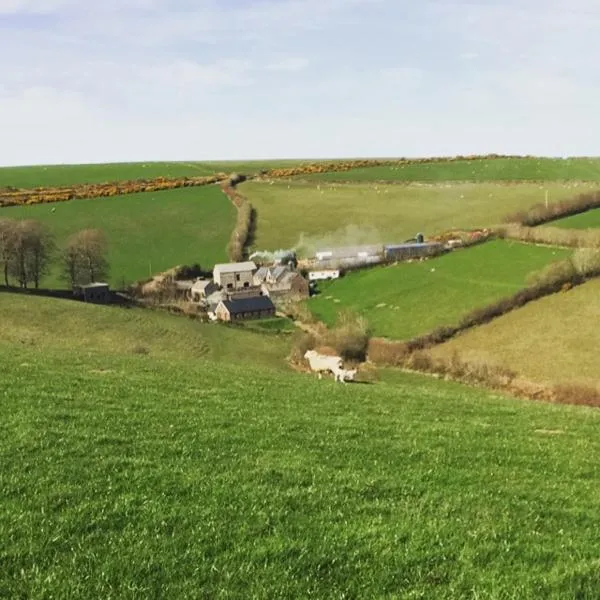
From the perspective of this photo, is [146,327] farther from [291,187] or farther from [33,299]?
[291,187]

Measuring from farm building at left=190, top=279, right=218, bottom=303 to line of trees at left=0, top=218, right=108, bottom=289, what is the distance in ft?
43.2

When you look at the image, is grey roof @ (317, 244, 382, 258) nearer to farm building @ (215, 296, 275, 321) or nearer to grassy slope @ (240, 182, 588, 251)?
grassy slope @ (240, 182, 588, 251)

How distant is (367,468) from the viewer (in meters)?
14.0

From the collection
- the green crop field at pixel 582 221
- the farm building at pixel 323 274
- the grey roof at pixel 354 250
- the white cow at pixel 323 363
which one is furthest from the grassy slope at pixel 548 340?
the grey roof at pixel 354 250

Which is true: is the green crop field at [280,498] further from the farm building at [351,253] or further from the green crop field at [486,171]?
the green crop field at [486,171]

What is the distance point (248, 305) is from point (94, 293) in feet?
62.5

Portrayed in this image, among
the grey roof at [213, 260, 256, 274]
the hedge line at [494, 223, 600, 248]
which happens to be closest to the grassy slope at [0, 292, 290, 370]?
the grey roof at [213, 260, 256, 274]

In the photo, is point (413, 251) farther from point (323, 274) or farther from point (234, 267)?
point (234, 267)

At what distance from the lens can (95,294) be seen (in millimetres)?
83750

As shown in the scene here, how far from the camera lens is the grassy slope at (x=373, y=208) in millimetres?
121125

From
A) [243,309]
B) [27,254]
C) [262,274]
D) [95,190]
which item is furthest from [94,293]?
[95,190]

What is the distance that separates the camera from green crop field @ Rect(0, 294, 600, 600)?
365 inches

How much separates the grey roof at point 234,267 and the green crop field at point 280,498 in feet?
259

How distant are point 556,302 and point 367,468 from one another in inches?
2198
